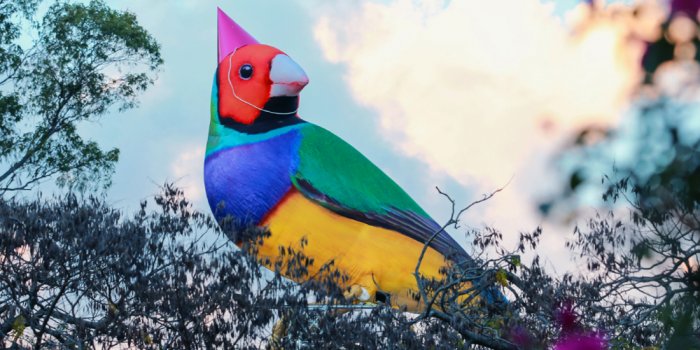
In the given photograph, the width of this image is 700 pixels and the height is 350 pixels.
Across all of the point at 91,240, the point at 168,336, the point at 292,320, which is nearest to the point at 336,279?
the point at 292,320

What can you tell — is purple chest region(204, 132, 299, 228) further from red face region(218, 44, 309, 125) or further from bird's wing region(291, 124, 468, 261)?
red face region(218, 44, 309, 125)

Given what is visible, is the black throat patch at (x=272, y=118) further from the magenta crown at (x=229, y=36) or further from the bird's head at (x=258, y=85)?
the magenta crown at (x=229, y=36)

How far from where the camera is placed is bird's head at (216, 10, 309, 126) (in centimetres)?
1164

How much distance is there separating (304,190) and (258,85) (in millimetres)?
1510

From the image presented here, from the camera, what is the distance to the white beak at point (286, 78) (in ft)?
38.0

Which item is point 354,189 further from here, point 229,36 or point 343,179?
point 229,36

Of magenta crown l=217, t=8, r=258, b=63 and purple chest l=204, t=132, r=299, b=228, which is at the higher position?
magenta crown l=217, t=8, r=258, b=63

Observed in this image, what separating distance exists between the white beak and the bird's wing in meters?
0.51

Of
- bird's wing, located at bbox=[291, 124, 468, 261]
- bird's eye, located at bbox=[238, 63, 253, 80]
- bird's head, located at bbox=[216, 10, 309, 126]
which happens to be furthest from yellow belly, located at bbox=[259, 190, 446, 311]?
bird's eye, located at bbox=[238, 63, 253, 80]

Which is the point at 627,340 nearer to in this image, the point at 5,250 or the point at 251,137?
the point at 251,137

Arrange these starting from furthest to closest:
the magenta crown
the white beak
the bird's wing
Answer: the magenta crown < the white beak < the bird's wing

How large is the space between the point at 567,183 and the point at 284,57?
9.63 metres

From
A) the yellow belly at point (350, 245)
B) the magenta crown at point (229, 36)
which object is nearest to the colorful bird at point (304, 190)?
the yellow belly at point (350, 245)

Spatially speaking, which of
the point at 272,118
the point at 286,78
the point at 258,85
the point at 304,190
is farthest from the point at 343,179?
the point at 258,85
